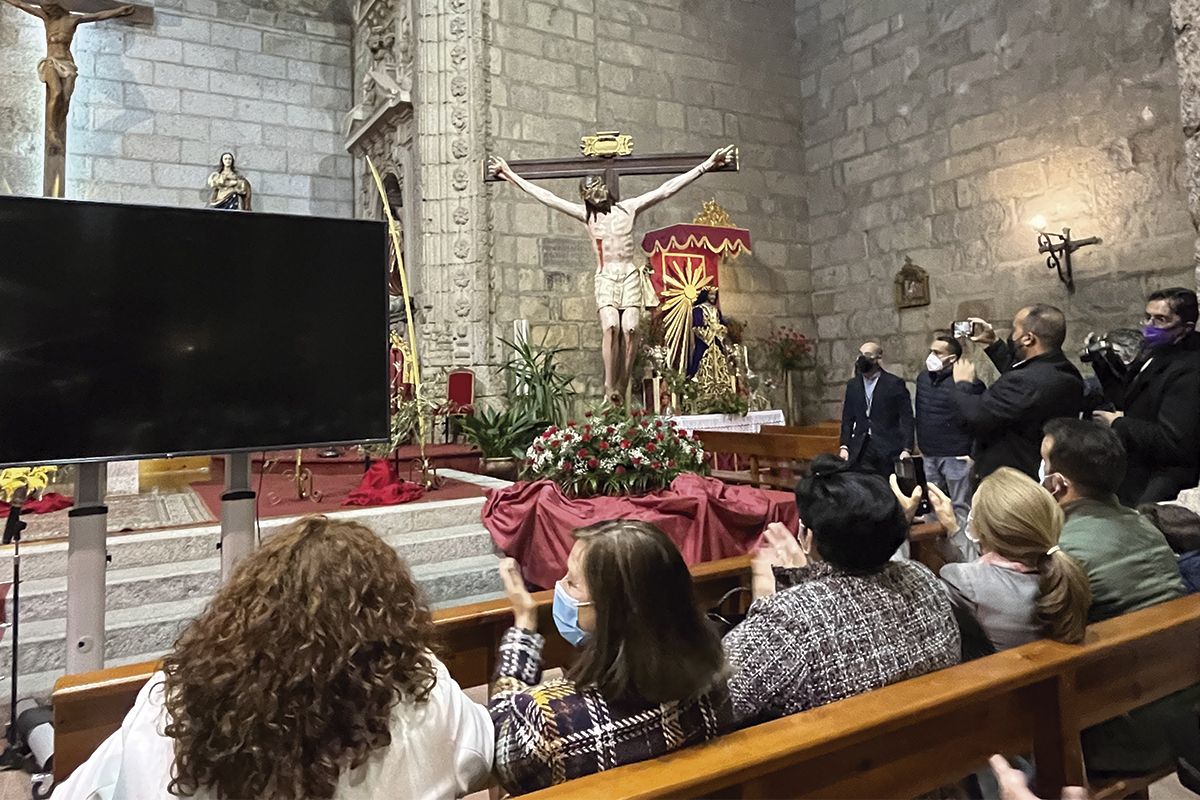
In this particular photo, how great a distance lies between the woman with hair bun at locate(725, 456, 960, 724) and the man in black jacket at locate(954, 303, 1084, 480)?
6.16ft

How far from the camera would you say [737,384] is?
7555 millimetres

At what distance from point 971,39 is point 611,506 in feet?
21.9

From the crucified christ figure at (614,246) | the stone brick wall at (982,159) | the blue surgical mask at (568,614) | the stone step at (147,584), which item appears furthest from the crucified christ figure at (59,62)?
the blue surgical mask at (568,614)

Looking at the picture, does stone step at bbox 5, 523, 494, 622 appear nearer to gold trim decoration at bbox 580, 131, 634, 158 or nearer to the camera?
the camera

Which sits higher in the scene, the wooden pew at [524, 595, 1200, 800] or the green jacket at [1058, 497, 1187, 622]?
the green jacket at [1058, 497, 1187, 622]

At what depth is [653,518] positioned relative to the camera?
12.0ft

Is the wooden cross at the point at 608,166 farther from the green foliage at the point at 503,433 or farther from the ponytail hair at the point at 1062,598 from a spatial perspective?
the ponytail hair at the point at 1062,598

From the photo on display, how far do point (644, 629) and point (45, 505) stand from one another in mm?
4591

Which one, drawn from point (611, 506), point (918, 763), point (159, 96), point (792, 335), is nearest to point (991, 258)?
point (792, 335)

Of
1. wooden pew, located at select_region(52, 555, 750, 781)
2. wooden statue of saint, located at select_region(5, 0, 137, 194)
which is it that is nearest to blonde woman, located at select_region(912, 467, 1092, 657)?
wooden pew, located at select_region(52, 555, 750, 781)

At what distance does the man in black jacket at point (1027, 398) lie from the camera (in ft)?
10.0

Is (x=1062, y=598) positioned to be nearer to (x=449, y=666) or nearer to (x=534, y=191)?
(x=449, y=666)

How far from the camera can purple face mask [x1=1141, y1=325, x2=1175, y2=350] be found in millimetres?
2990

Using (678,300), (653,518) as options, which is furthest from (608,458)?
(678,300)
